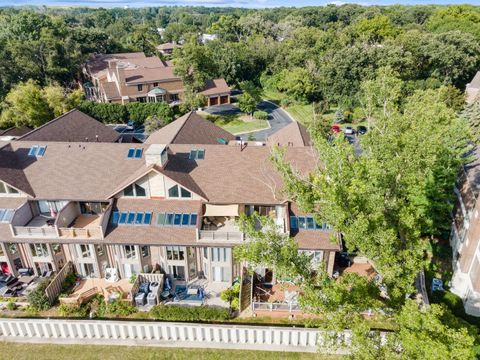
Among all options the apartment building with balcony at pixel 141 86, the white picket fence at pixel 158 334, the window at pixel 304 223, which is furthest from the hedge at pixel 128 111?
the white picket fence at pixel 158 334

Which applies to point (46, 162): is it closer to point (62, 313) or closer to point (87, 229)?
point (87, 229)

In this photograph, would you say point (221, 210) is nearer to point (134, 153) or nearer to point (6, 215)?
point (134, 153)

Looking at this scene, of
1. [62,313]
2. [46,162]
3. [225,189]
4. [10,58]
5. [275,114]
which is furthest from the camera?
[275,114]

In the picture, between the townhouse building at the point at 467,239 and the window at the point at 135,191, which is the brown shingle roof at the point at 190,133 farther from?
the townhouse building at the point at 467,239

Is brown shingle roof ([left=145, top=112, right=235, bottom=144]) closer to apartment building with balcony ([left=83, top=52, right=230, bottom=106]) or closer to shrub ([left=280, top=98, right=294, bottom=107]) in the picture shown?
apartment building with balcony ([left=83, top=52, right=230, bottom=106])

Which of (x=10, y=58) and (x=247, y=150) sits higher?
(x=10, y=58)

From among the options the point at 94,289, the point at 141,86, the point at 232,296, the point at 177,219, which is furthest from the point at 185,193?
the point at 141,86

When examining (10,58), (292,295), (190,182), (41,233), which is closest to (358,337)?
(292,295)
